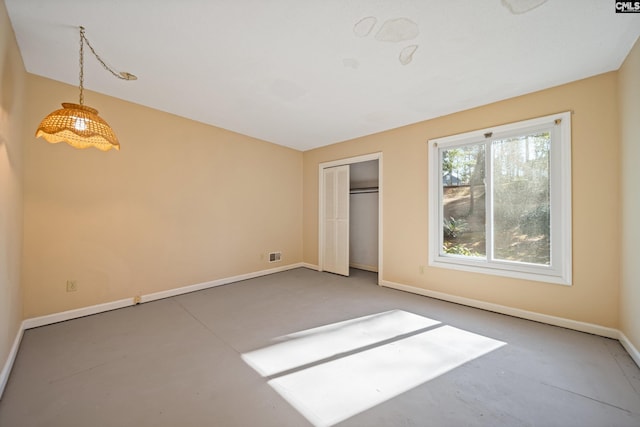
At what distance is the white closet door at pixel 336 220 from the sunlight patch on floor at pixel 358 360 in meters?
2.14

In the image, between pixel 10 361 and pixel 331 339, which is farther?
pixel 331 339

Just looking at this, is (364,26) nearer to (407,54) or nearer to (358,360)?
(407,54)

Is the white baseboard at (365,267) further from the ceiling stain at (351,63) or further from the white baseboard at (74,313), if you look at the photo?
the white baseboard at (74,313)

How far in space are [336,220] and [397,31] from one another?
3451 mm

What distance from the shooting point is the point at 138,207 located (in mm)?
3396

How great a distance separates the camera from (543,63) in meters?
2.36

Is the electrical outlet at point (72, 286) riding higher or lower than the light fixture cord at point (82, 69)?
lower

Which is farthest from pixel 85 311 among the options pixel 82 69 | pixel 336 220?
pixel 336 220

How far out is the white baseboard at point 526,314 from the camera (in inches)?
98.4

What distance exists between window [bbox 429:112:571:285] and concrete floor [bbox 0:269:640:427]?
721 mm

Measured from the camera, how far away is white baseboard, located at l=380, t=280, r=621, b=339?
250 cm

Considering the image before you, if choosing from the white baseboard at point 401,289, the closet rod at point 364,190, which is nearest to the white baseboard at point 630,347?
the white baseboard at point 401,289

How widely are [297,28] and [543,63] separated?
2278 mm

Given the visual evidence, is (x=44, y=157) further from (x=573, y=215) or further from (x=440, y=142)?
(x=573, y=215)
